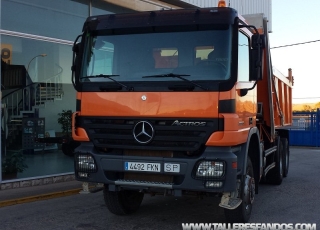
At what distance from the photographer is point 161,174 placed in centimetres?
552

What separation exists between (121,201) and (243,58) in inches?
111

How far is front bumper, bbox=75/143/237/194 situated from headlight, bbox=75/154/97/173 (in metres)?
0.01

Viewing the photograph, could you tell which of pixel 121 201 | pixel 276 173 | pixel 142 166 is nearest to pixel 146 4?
pixel 276 173

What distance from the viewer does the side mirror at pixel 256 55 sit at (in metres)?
5.67

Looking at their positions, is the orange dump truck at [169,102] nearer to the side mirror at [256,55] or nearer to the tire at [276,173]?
the side mirror at [256,55]

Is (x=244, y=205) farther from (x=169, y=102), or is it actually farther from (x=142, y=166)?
(x=169, y=102)

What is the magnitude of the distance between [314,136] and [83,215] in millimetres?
16519

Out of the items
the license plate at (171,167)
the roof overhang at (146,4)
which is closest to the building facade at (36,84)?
the roof overhang at (146,4)

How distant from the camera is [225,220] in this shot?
648cm

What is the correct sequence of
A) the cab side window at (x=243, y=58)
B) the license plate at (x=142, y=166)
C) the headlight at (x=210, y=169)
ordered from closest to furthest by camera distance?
1. the headlight at (x=210, y=169)
2. the license plate at (x=142, y=166)
3. the cab side window at (x=243, y=58)

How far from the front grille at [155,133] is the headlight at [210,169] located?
228 mm

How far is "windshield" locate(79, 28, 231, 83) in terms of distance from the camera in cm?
552

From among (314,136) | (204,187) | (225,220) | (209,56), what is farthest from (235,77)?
(314,136)

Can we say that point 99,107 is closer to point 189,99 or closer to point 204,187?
point 189,99
